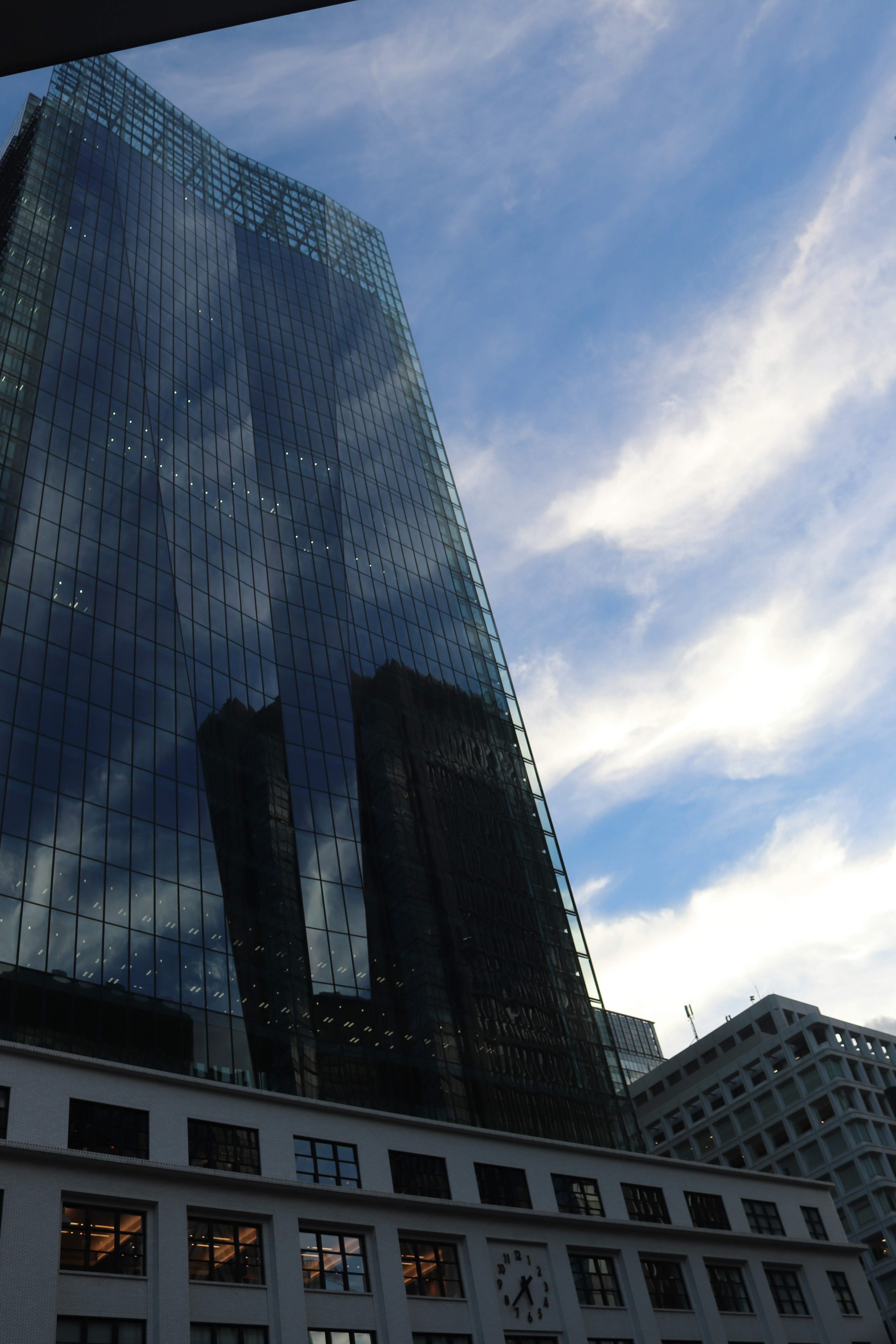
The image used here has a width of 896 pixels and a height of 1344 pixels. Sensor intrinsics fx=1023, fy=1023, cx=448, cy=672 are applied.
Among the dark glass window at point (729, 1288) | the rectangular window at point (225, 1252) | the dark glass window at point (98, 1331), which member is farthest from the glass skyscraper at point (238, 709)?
the dark glass window at point (98, 1331)

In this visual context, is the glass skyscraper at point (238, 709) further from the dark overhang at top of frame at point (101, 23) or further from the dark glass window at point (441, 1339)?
the dark overhang at top of frame at point (101, 23)

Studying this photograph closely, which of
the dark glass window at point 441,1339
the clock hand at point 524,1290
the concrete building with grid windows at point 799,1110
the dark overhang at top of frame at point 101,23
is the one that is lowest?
the dark overhang at top of frame at point 101,23

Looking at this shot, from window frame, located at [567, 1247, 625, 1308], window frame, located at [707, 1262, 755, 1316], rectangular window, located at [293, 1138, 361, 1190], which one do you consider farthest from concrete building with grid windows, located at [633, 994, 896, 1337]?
rectangular window, located at [293, 1138, 361, 1190]

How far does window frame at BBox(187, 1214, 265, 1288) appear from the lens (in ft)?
129

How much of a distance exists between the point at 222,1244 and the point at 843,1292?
43316 mm

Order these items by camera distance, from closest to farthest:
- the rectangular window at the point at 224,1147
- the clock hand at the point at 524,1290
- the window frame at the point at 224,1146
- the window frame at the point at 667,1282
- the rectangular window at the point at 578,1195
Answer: the window frame at the point at 224,1146 < the rectangular window at the point at 224,1147 < the clock hand at the point at 524,1290 < the window frame at the point at 667,1282 < the rectangular window at the point at 578,1195

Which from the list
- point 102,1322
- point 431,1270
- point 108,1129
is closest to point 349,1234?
point 431,1270

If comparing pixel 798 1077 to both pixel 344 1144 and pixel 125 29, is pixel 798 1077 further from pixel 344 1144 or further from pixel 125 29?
pixel 125 29

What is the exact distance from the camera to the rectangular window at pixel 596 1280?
51.8 meters

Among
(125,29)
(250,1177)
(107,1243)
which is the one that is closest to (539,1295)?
(250,1177)

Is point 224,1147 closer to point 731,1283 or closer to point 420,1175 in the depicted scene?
point 420,1175

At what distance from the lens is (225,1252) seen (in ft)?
133

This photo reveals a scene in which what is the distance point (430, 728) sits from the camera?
8238cm

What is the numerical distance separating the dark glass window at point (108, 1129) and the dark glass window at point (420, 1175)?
13086 millimetres
